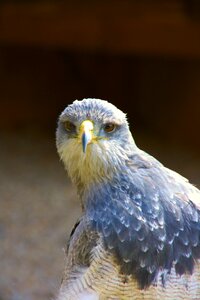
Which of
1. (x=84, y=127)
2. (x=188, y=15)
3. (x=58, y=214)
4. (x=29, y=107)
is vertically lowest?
(x=58, y=214)

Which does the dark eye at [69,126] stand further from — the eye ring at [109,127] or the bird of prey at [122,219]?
the eye ring at [109,127]

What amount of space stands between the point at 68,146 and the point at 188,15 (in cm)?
467

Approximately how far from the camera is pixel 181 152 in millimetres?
9867

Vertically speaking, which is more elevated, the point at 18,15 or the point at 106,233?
the point at 18,15

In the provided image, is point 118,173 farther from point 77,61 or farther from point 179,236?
point 77,61

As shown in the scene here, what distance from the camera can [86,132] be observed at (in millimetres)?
3994

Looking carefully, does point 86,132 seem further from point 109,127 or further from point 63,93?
point 63,93

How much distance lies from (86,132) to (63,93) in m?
7.38

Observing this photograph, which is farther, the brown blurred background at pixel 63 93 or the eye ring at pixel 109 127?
the brown blurred background at pixel 63 93

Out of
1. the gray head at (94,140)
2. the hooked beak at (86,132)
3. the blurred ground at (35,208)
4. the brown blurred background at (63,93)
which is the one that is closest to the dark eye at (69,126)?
the gray head at (94,140)

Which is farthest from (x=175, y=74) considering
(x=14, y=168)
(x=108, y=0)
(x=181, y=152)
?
(x=14, y=168)

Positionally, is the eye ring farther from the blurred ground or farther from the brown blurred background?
the brown blurred background

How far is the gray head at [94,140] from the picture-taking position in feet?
13.6

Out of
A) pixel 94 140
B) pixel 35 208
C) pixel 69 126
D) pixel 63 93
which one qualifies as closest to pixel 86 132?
pixel 94 140
